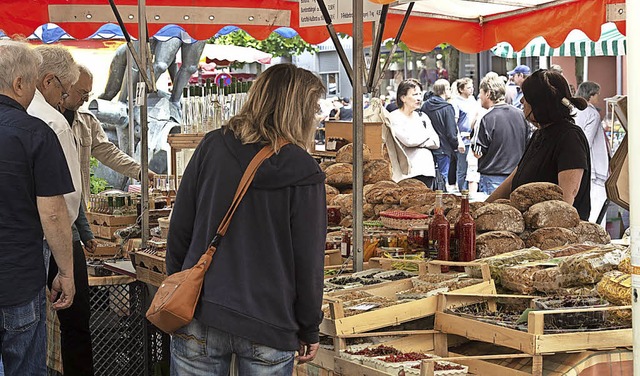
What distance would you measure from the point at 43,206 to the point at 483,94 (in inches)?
286

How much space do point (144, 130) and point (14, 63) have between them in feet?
4.67

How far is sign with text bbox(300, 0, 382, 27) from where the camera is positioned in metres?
4.44

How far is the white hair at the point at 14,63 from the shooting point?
132 inches

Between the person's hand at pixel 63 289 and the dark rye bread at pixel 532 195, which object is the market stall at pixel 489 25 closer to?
the dark rye bread at pixel 532 195

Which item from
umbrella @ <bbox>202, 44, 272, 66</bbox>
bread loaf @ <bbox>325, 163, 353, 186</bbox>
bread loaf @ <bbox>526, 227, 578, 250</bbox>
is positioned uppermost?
umbrella @ <bbox>202, 44, 272, 66</bbox>

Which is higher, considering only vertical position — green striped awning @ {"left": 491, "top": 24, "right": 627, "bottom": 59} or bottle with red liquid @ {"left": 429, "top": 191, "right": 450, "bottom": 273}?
green striped awning @ {"left": 491, "top": 24, "right": 627, "bottom": 59}

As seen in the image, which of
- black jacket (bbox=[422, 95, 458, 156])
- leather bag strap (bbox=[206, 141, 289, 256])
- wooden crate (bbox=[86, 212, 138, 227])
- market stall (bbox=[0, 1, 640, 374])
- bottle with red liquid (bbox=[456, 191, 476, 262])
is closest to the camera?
leather bag strap (bbox=[206, 141, 289, 256])

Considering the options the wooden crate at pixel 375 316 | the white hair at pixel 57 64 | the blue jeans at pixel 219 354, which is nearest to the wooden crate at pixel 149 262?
the white hair at pixel 57 64

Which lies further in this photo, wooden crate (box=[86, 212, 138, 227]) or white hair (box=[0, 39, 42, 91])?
wooden crate (box=[86, 212, 138, 227])

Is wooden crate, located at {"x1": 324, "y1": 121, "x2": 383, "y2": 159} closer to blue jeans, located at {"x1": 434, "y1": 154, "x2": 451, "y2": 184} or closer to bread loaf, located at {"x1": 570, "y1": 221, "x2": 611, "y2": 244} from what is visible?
bread loaf, located at {"x1": 570, "y1": 221, "x2": 611, "y2": 244}

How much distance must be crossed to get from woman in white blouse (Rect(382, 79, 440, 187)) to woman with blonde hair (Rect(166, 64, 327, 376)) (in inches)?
272

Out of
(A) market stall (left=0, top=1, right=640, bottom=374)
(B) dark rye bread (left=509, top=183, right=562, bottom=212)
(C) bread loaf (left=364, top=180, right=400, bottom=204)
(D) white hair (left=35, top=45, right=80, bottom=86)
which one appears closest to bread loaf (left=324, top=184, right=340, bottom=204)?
(C) bread loaf (left=364, top=180, right=400, bottom=204)

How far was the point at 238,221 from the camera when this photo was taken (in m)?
2.72

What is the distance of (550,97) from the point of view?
17.9ft
